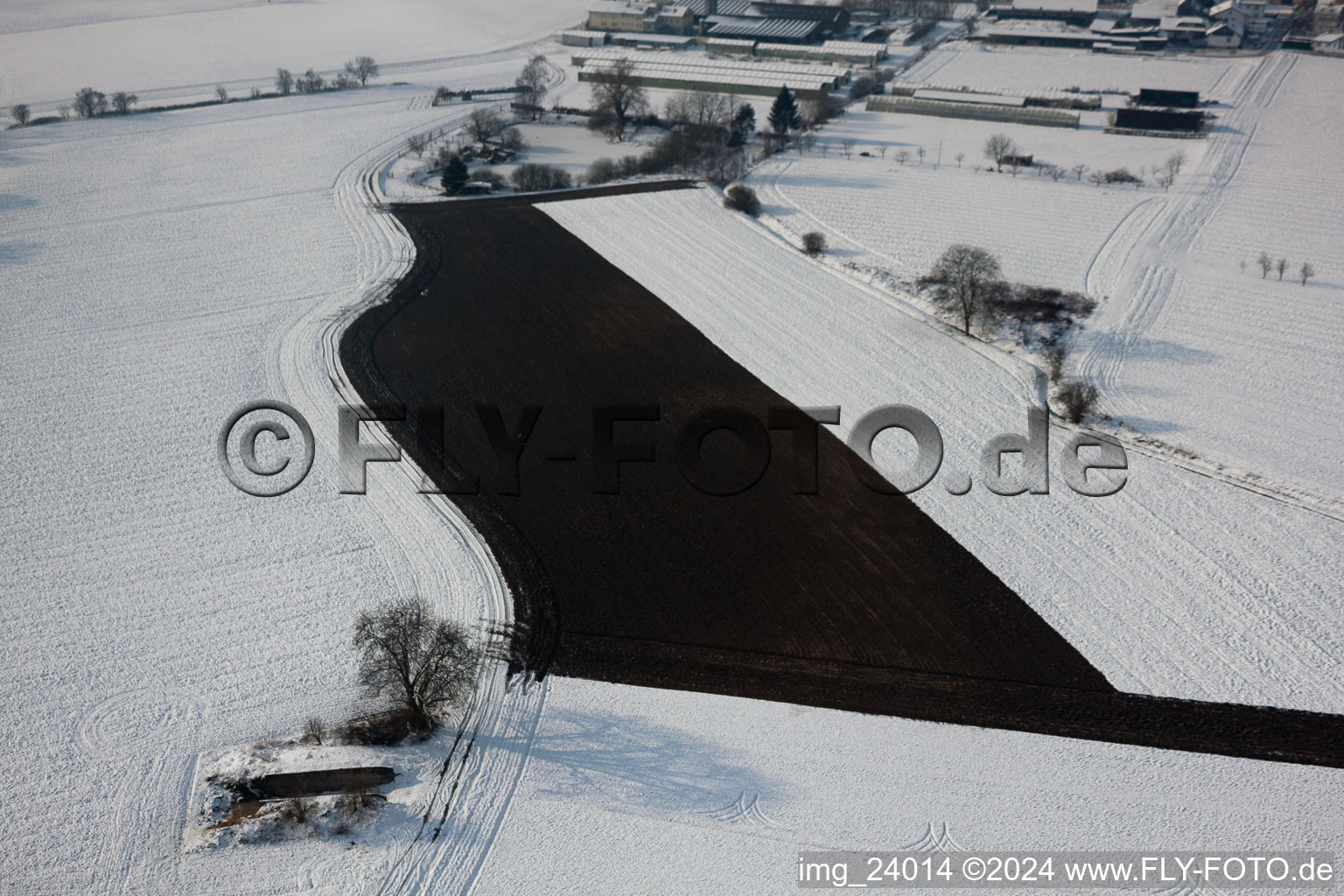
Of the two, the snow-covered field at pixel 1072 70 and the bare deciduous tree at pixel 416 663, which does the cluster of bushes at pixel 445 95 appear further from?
the bare deciduous tree at pixel 416 663

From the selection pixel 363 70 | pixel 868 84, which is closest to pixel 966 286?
pixel 868 84

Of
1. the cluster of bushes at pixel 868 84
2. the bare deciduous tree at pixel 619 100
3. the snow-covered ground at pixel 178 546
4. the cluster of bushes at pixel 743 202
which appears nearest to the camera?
the snow-covered ground at pixel 178 546

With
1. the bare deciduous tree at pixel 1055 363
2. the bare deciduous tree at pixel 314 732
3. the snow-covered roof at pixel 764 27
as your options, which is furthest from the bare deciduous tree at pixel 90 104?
the bare deciduous tree at pixel 1055 363

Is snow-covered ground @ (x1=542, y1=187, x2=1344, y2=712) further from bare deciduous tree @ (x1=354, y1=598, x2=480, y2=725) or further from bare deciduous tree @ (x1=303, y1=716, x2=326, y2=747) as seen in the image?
bare deciduous tree @ (x1=303, y1=716, x2=326, y2=747)

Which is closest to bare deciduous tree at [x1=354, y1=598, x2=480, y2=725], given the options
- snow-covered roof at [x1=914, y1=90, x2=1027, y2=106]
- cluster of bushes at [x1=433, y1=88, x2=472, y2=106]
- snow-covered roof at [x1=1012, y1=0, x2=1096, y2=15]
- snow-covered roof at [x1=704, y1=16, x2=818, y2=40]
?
cluster of bushes at [x1=433, y1=88, x2=472, y2=106]

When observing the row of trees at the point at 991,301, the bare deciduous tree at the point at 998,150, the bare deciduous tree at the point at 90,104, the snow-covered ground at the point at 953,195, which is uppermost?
the bare deciduous tree at the point at 90,104

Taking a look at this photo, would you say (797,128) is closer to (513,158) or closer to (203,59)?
(513,158)
